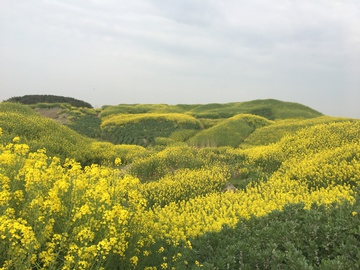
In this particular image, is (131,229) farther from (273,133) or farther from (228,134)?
(228,134)

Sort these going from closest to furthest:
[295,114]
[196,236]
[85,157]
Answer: [196,236]
[85,157]
[295,114]

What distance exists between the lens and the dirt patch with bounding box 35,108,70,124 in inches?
1408

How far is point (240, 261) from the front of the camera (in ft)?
13.5

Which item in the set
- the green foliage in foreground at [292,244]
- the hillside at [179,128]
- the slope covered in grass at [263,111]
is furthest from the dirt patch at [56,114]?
the green foliage in foreground at [292,244]

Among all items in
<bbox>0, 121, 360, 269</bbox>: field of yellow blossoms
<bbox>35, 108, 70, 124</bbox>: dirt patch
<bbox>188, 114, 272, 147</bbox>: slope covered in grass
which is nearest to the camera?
<bbox>0, 121, 360, 269</bbox>: field of yellow blossoms

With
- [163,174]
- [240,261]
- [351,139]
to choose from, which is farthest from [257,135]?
[240,261]

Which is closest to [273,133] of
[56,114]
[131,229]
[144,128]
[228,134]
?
[228,134]

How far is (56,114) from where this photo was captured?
128 ft

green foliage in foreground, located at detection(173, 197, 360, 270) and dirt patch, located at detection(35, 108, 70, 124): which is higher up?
dirt patch, located at detection(35, 108, 70, 124)

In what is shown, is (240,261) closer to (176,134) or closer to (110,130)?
(176,134)

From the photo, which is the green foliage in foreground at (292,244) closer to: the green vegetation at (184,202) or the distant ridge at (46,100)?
the green vegetation at (184,202)

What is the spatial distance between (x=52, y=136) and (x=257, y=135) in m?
15.6

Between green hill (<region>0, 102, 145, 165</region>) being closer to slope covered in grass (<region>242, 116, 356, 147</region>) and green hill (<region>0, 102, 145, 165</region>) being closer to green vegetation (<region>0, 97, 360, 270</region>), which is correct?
green vegetation (<region>0, 97, 360, 270</region>)

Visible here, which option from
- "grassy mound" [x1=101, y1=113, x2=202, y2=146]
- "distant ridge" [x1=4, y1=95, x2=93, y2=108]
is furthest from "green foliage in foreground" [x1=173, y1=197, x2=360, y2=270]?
"distant ridge" [x1=4, y1=95, x2=93, y2=108]
